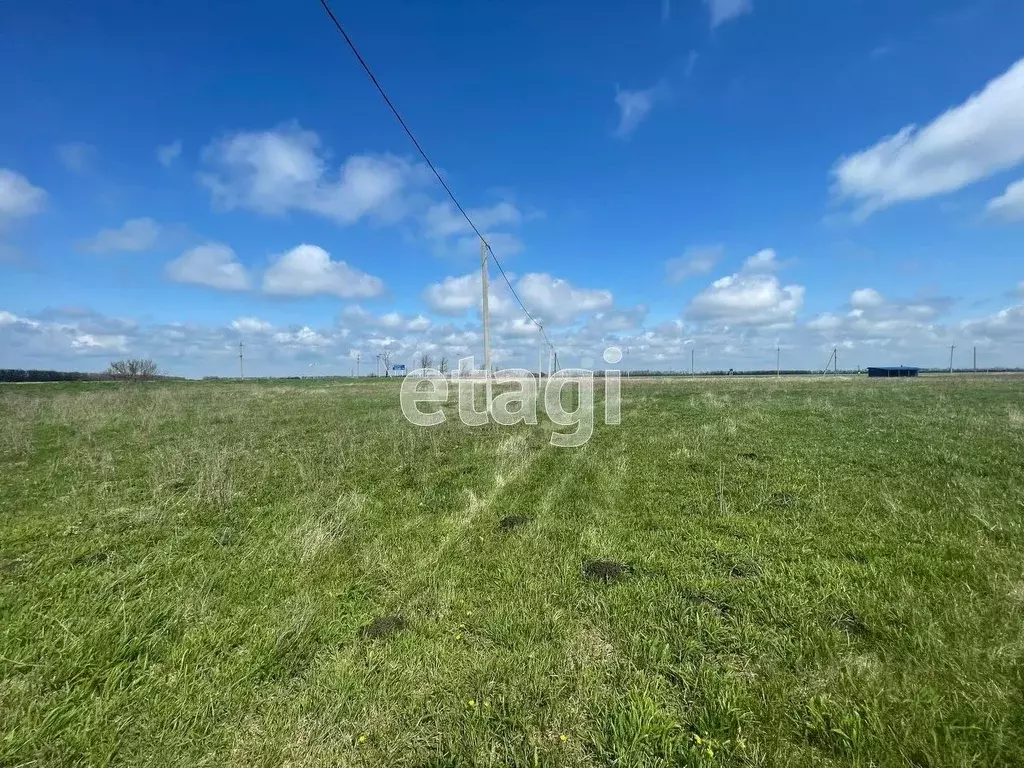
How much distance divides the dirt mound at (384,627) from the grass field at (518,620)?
0.04 m

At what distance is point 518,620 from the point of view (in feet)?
12.4

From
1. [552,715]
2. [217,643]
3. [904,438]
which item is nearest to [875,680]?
[552,715]

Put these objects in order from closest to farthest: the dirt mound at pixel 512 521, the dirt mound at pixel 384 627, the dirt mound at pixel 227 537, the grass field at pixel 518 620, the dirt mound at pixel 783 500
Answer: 1. the grass field at pixel 518 620
2. the dirt mound at pixel 384 627
3. the dirt mound at pixel 227 537
4. the dirt mound at pixel 512 521
5. the dirt mound at pixel 783 500

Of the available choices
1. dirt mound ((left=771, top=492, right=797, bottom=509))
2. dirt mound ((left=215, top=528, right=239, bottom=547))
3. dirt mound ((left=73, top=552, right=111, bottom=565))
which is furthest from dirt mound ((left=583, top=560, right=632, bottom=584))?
dirt mound ((left=73, top=552, right=111, bottom=565))

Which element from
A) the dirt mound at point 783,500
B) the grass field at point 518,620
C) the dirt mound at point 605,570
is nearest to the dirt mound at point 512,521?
the grass field at point 518,620

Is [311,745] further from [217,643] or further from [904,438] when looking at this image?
[904,438]

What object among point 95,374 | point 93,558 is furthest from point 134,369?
point 93,558

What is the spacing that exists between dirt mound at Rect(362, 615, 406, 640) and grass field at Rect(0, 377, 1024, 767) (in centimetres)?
4

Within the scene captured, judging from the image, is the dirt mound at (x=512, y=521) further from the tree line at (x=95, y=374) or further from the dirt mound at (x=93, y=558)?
the tree line at (x=95, y=374)

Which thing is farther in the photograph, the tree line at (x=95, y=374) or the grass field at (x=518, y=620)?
the tree line at (x=95, y=374)

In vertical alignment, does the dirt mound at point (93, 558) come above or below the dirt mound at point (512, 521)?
above

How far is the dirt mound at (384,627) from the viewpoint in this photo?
3.67 metres

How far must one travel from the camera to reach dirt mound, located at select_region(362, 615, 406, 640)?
145 inches

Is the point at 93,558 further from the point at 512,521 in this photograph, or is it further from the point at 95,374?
the point at 95,374
